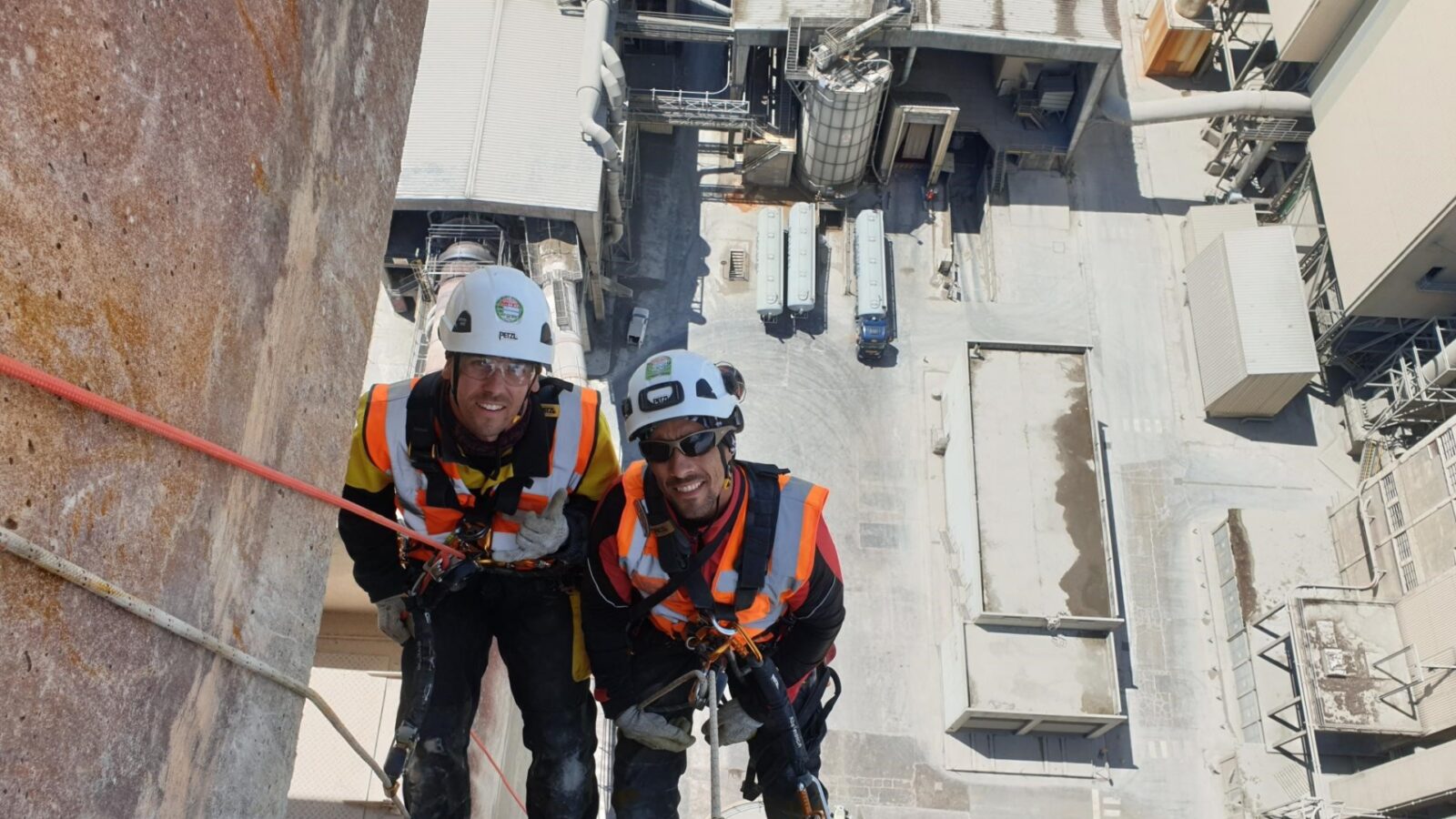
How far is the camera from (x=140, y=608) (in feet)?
12.0

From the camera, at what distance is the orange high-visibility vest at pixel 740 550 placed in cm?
750

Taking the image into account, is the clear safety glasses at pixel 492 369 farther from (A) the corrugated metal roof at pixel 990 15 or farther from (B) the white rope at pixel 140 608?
(A) the corrugated metal roof at pixel 990 15

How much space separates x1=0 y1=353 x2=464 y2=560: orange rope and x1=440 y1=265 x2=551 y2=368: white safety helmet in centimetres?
191

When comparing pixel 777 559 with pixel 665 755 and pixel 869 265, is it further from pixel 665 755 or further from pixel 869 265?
pixel 869 265

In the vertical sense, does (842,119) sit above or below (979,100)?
below

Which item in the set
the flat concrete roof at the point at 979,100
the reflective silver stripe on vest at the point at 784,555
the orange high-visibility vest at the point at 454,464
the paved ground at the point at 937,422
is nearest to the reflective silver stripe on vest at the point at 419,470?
the orange high-visibility vest at the point at 454,464

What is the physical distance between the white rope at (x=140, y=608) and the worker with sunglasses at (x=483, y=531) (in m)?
2.40

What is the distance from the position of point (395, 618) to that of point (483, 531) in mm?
1382

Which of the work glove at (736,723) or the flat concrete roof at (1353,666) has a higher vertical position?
the flat concrete roof at (1353,666)

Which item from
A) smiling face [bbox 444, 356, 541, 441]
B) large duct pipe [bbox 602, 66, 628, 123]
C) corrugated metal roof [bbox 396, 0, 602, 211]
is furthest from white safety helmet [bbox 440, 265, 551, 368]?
large duct pipe [bbox 602, 66, 628, 123]

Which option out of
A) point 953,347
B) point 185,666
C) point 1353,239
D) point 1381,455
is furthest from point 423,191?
point 1381,455

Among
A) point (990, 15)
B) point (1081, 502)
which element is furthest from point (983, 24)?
point (1081, 502)

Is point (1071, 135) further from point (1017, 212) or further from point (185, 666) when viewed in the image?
point (185, 666)

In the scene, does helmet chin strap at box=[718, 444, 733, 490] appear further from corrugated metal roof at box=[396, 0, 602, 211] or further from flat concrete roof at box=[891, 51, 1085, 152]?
flat concrete roof at box=[891, 51, 1085, 152]
